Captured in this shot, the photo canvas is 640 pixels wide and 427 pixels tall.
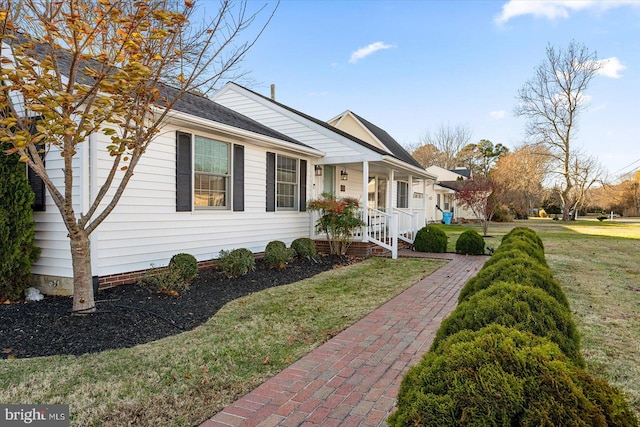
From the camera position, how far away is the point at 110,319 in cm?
441

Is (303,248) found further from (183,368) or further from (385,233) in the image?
(183,368)

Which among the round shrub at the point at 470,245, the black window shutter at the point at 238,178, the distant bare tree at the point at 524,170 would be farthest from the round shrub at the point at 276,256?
the distant bare tree at the point at 524,170

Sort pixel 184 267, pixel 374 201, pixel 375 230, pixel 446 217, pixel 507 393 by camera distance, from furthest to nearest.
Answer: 1. pixel 446 217
2. pixel 374 201
3. pixel 375 230
4. pixel 184 267
5. pixel 507 393

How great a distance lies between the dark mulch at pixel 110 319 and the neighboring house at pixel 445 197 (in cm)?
2428

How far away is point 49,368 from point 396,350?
320 cm

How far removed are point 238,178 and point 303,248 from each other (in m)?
2.53

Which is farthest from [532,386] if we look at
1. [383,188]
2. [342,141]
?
[383,188]

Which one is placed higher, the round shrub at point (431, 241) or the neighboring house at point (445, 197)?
the neighboring house at point (445, 197)

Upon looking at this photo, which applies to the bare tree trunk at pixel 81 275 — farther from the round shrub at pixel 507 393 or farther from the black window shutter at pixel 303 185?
the black window shutter at pixel 303 185

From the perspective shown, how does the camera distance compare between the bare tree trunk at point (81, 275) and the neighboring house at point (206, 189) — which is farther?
the neighboring house at point (206, 189)

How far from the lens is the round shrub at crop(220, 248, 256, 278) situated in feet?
23.4

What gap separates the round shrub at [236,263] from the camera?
7.14 m

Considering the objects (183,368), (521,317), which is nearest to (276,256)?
(183,368)

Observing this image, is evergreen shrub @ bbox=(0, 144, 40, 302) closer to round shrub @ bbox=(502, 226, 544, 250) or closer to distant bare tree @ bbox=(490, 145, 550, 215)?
round shrub @ bbox=(502, 226, 544, 250)
